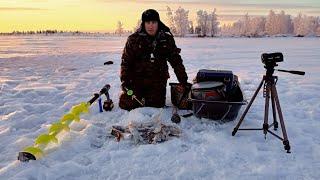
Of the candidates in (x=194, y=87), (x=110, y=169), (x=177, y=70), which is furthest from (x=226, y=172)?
(x=177, y=70)

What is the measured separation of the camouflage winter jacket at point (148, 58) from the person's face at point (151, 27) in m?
0.10

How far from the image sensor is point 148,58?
694 cm

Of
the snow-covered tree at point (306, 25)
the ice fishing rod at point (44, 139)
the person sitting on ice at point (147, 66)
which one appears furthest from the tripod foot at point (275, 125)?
the snow-covered tree at point (306, 25)

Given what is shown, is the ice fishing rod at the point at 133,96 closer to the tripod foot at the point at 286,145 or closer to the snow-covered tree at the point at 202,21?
the tripod foot at the point at 286,145

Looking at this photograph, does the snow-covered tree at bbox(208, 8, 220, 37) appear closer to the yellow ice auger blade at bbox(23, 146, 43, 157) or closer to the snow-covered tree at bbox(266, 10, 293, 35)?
the snow-covered tree at bbox(266, 10, 293, 35)

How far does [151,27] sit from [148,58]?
23.6 inches

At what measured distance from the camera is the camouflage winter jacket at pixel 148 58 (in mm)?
6832

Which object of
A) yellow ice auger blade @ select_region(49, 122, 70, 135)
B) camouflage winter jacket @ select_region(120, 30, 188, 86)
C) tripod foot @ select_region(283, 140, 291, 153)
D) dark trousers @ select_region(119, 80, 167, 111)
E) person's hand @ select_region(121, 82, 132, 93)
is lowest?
tripod foot @ select_region(283, 140, 291, 153)

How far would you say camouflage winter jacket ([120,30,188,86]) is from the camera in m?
6.83

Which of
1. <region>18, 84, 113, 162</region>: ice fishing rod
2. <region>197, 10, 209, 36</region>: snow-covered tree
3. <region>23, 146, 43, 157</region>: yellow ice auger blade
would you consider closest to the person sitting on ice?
<region>18, 84, 113, 162</region>: ice fishing rod

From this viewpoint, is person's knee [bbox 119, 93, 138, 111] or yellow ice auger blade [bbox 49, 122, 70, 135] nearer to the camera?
yellow ice auger blade [bbox 49, 122, 70, 135]

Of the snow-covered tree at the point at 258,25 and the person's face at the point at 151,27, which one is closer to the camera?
the person's face at the point at 151,27

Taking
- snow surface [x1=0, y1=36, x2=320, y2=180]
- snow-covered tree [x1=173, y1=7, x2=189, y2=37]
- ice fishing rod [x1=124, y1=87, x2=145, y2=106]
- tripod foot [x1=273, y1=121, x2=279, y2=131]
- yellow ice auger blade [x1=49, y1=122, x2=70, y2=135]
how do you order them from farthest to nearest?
A: snow-covered tree [x1=173, y1=7, x2=189, y2=37] → ice fishing rod [x1=124, y1=87, x2=145, y2=106] → tripod foot [x1=273, y1=121, x2=279, y2=131] → yellow ice auger blade [x1=49, y1=122, x2=70, y2=135] → snow surface [x1=0, y1=36, x2=320, y2=180]

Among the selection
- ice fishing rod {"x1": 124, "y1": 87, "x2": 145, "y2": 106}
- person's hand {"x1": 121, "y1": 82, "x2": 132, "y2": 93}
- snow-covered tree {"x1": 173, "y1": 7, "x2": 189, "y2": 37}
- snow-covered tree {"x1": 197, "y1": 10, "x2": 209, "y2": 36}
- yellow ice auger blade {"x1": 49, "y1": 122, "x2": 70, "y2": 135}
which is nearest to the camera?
yellow ice auger blade {"x1": 49, "y1": 122, "x2": 70, "y2": 135}
